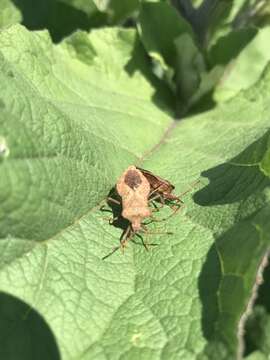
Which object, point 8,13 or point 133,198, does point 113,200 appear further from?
point 8,13

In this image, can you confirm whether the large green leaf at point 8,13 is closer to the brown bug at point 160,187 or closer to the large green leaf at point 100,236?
the large green leaf at point 100,236

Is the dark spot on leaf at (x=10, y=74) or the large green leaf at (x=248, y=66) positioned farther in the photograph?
the large green leaf at (x=248, y=66)

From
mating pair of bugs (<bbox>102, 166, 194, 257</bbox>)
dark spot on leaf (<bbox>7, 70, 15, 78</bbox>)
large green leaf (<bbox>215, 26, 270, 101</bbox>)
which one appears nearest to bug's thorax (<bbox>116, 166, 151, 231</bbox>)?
mating pair of bugs (<bbox>102, 166, 194, 257</bbox>)

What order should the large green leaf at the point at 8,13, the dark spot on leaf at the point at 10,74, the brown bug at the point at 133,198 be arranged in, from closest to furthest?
the dark spot on leaf at the point at 10,74, the brown bug at the point at 133,198, the large green leaf at the point at 8,13

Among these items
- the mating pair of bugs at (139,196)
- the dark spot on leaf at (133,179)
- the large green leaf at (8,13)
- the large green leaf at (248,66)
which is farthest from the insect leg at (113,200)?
the large green leaf at (248,66)

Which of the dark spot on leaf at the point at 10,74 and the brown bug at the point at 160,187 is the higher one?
the dark spot on leaf at the point at 10,74

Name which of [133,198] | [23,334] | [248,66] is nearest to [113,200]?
[133,198]
